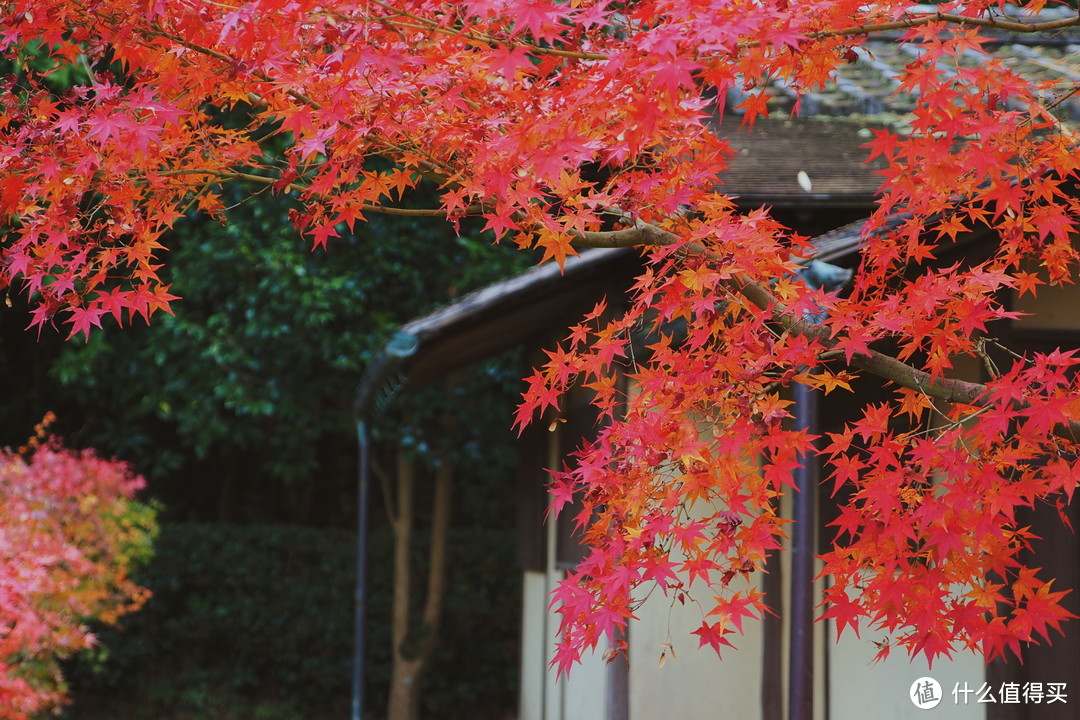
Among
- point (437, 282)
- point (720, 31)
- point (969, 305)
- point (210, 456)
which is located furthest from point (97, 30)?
point (210, 456)

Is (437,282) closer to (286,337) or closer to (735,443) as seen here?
(286,337)

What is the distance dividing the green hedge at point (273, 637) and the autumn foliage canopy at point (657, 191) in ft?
27.0

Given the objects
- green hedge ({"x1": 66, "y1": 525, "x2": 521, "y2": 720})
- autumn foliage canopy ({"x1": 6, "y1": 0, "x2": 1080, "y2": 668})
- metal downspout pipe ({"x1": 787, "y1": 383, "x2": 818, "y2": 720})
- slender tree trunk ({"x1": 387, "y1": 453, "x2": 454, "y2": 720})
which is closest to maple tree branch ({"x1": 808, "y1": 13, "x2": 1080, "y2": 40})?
autumn foliage canopy ({"x1": 6, "y1": 0, "x2": 1080, "y2": 668})

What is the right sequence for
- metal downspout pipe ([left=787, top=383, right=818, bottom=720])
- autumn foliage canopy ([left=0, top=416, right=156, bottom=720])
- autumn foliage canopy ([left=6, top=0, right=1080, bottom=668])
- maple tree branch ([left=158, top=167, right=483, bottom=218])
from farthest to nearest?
autumn foliage canopy ([left=0, top=416, right=156, bottom=720]), metal downspout pipe ([left=787, top=383, right=818, bottom=720]), maple tree branch ([left=158, top=167, right=483, bottom=218]), autumn foliage canopy ([left=6, top=0, right=1080, bottom=668])

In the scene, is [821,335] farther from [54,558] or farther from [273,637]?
[273,637]

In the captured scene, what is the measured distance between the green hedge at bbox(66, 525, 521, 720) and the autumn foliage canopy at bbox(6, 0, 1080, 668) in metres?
8.21

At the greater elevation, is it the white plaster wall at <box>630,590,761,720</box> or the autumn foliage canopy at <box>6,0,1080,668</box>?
the autumn foliage canopy at <box>6,0,1080,668</box>

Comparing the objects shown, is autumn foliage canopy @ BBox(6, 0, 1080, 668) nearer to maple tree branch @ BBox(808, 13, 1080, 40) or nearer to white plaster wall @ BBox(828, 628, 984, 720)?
maple tree branch @ BBox(808, 13, 1080, 40)

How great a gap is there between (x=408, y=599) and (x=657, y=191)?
8.18 m

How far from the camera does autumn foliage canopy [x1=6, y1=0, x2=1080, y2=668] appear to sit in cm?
256

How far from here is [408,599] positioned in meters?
10.4

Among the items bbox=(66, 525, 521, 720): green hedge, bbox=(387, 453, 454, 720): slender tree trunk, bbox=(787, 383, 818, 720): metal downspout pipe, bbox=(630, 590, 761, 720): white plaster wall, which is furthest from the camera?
bbox=(66, 525, 521, 720): green hedge

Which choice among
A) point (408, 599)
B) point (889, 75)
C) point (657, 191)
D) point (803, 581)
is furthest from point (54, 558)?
point (889, 75)

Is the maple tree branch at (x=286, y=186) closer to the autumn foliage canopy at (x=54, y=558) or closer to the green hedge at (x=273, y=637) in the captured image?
the autumn foliage canopy at (x=54, y=558)
